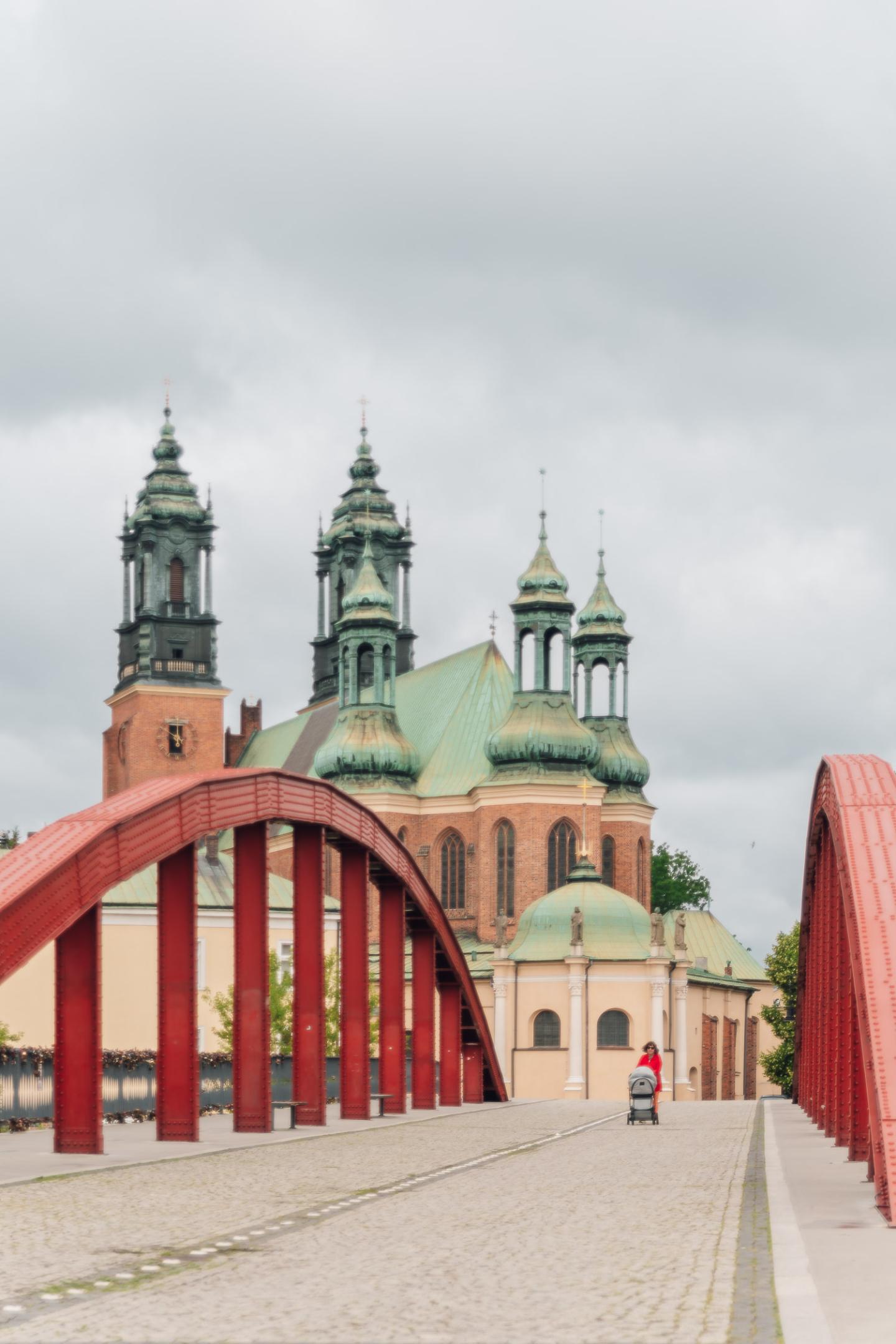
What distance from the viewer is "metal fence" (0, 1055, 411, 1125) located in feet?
90.3

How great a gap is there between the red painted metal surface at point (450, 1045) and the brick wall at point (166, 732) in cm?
5836

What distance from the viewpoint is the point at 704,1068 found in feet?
273

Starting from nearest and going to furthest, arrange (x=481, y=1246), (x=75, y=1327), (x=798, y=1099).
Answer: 1. (x=75, y=1327)
2. (x=481, y=1246)
3. (x=798, y=1099)

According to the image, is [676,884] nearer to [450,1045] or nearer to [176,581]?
[176,581]

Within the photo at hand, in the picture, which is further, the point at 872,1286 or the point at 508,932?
the point at 508,932

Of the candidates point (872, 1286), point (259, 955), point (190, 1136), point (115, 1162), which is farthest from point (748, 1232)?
point (259, 955)

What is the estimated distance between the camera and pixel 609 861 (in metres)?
88.8

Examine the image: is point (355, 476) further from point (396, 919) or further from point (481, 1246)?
point (481, 1246)

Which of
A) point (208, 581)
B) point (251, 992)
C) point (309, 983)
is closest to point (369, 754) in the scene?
point (208, 581)

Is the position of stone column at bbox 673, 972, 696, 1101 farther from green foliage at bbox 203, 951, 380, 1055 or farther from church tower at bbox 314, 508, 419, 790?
green foliage at bbox 203, 951, 380, 1055

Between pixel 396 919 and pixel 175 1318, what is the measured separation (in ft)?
83.5

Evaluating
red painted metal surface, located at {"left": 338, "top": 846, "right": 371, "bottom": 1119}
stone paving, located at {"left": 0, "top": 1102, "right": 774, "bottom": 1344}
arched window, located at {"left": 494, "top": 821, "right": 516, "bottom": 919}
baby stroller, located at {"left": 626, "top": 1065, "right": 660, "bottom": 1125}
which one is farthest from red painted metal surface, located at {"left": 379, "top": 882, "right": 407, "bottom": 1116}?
arched window, located at {"left": 494, "top": 821, "right": 516, "bottom": 919}

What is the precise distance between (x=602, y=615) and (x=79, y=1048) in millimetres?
75766

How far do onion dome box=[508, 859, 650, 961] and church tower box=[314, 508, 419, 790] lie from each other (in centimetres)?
1006
